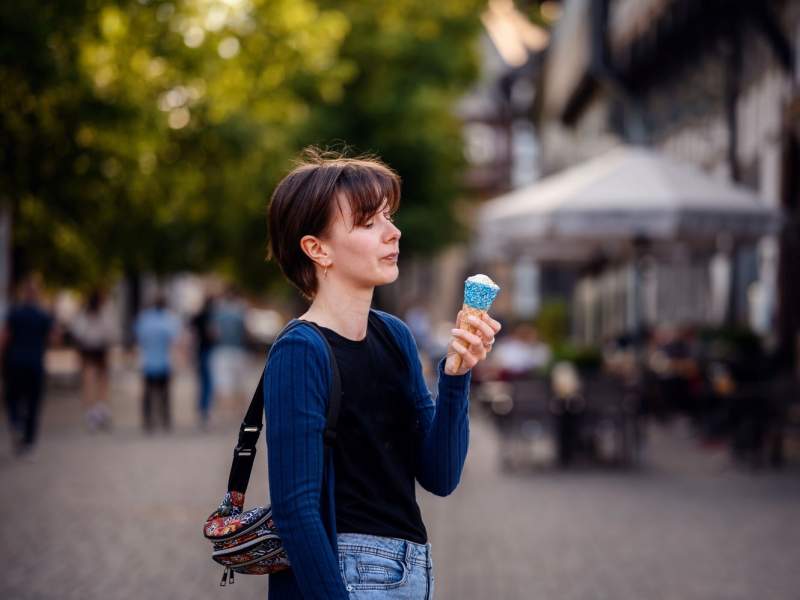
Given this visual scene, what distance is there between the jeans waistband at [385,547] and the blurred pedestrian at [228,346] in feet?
60.2

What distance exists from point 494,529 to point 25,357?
23.2 ft

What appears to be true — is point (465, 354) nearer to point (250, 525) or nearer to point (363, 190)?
point (363, 190)

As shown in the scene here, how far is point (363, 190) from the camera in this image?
3.30 metres

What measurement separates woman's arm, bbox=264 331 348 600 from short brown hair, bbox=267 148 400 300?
0.83ft

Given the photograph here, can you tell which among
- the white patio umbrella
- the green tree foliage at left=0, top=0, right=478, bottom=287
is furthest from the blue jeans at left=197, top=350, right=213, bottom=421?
the white patio umbrella

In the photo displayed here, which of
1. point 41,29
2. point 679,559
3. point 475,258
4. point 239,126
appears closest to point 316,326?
point 679,559

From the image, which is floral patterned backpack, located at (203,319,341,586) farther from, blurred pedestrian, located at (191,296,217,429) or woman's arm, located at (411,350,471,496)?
blurred pedestrian, located at (191,296,217,429)

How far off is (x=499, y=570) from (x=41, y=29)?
10.1 m

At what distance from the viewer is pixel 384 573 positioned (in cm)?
322

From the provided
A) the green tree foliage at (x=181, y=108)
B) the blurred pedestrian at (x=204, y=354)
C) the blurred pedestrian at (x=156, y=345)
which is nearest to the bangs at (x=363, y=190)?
the green tree foliage at (x=181, y=108)

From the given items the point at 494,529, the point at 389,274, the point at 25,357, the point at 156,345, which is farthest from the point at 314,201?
the point at 156,345

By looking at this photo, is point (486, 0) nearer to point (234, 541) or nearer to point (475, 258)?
point (475, 258)

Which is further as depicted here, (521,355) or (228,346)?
(228,346)

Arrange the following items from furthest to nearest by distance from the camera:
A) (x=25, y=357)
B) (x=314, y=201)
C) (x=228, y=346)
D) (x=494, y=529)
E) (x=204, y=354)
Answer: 1. (x=228, y=346)
2. (x=204, y=354)
3. (x=25, y=357)
4. (x=494, y=529)
5. (x=314, y=201)
